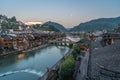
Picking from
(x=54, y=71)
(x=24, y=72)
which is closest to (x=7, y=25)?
(x=24, y=72)

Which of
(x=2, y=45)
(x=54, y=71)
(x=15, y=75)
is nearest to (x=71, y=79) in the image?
(x=54, y=71)

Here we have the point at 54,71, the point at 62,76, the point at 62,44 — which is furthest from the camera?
the point at 62,44

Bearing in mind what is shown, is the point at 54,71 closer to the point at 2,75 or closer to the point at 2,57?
the point at 2,75

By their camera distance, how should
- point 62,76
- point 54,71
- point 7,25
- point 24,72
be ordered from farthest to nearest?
point 7,25
point 24,72
point 54,71
point 62,76

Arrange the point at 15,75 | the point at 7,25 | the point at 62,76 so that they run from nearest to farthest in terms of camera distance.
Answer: the point at 62,76
the point at 15,75
the point at 7,25

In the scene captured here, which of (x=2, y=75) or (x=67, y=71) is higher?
(x=67, y=71)

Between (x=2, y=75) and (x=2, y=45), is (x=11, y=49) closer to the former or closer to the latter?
(x=2, y=45)

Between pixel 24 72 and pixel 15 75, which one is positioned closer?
pixel 15 75

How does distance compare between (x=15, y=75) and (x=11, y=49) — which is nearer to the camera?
(x=15, y=75)

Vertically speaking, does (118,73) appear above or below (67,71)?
above
